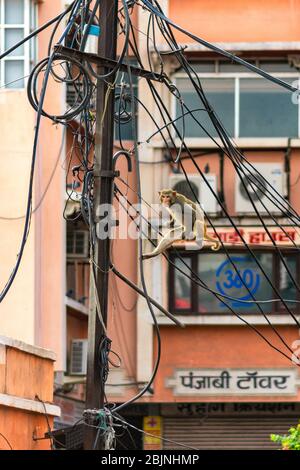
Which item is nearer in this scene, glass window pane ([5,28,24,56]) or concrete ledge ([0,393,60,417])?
concrete ledge ([0,393,60,417])

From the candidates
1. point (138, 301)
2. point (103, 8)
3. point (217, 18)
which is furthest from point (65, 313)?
point (103, 8)

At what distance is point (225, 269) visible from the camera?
23.4 metres

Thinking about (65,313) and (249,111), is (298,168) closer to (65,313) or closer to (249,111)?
(249,111)

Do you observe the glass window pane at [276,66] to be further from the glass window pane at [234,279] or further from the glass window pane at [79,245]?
the glass window pane at [79,245]

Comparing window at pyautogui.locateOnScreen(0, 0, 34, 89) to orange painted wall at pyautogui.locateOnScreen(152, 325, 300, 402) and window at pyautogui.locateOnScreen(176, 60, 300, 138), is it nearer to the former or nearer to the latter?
window at pyautogui.locateOnScreen(176, 60, 300, 138)

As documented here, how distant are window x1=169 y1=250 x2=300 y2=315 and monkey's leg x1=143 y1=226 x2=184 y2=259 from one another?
11.4 meters

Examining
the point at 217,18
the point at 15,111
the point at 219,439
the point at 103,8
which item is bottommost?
the point at 219,439

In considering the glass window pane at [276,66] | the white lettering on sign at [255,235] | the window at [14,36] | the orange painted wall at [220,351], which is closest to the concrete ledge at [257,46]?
the glass window pane at [276,66]

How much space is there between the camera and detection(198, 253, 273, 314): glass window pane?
23250mm

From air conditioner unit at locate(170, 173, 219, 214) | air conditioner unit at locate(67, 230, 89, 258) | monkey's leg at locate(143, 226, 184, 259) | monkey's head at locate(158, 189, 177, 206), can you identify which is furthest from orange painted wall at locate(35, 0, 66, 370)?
monkey's leg at locate(143, 226, 184, 259)

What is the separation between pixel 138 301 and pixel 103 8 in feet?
42.9

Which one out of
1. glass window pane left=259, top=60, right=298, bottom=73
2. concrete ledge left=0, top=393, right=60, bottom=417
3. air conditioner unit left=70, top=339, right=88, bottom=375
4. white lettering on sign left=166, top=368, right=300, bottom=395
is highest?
glass window pane left=259, top=60, right=298, bottom=73

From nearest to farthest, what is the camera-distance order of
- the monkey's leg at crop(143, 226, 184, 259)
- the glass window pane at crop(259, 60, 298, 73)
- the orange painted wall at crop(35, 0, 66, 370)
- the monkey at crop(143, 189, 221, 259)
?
1. the monkey's leg at crop(143, 226, 184, 259)
2. the monkey at crop(143, 189, 221, 259)
3. the orange painted wall at crop(35, 0, 66, 370)
4. the glass window pane at crop(259, 60, 298, 73)

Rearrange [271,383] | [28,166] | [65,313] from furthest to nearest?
[271,383]
[65,313]
[28,166]
